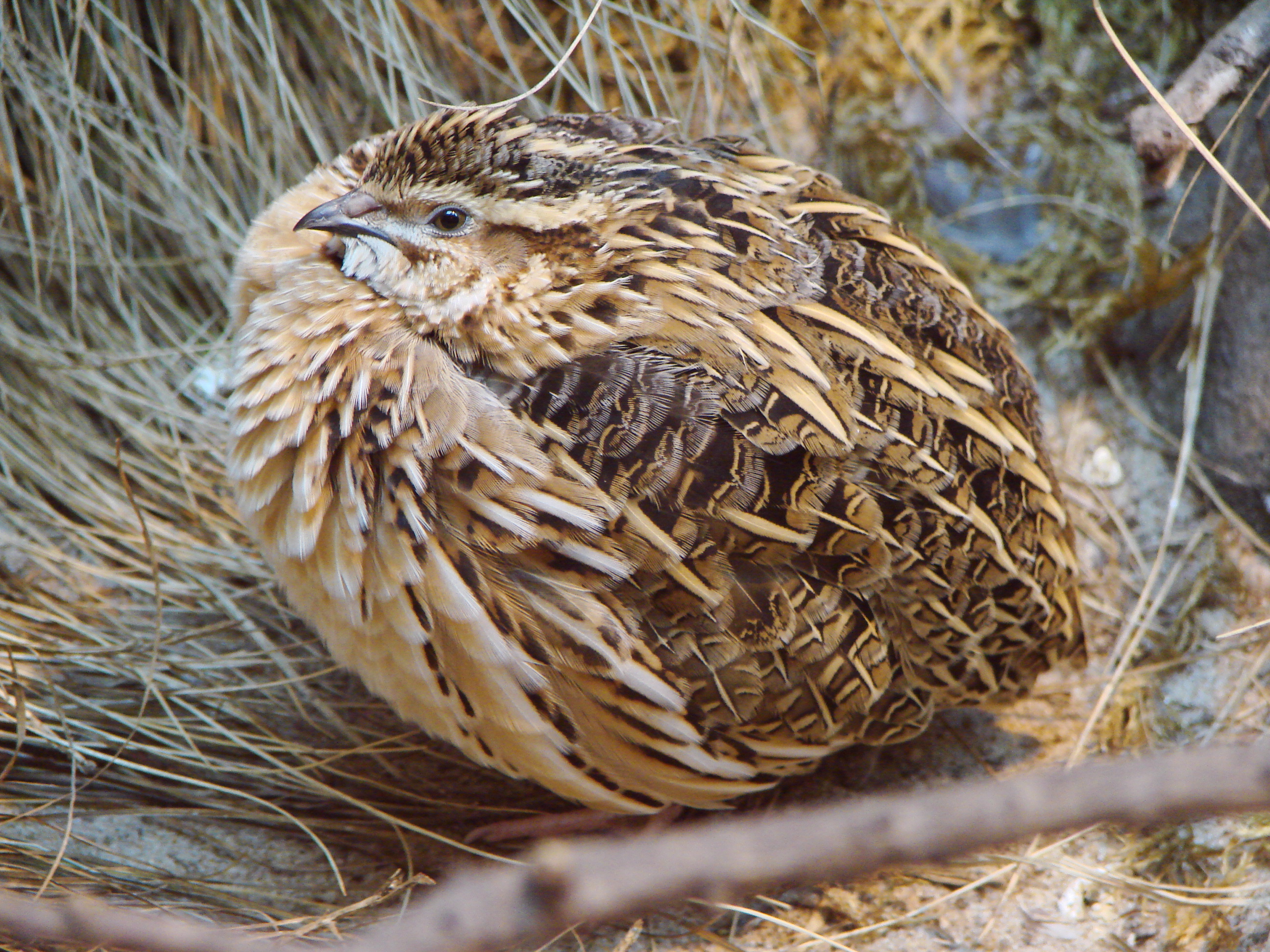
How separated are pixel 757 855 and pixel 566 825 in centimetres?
213

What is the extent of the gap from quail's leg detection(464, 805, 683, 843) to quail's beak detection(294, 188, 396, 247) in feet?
4.77

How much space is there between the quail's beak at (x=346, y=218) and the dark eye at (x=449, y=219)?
95mm

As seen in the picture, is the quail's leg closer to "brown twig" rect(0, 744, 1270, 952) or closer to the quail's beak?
the quail's beak

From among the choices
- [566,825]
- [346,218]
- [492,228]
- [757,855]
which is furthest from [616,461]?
[757,855]

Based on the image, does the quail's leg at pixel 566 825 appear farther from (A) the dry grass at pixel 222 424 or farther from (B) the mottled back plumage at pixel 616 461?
(B) the mottled back plumage at pixel 616 461

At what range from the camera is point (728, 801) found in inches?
108

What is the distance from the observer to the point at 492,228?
7.34 ft

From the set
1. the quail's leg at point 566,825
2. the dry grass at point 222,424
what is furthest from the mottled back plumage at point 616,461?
the dry grass at point 222,424

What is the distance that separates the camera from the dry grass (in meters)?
2.60

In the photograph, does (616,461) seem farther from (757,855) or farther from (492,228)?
(757,855)

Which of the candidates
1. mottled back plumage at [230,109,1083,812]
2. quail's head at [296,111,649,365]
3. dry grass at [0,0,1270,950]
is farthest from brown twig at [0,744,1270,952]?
dry grass at [0,0,1270,950]

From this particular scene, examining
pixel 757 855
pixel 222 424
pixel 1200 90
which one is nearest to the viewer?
pixel 757 855

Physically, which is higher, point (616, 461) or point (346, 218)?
point (346, 218)

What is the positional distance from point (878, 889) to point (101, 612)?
7.10ft
